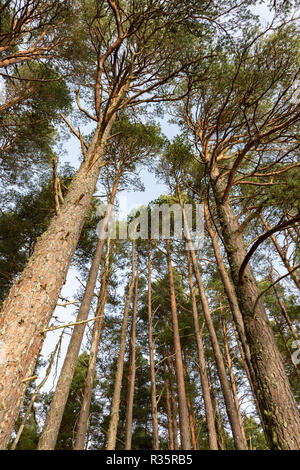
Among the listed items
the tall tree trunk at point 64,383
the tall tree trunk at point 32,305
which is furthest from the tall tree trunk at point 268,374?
the tall tree trunk at point 64,383

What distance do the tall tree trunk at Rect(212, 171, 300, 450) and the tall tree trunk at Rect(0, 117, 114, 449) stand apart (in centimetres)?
200

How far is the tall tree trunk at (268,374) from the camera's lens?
200 cm

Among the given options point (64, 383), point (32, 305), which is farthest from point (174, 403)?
point (32, 305)

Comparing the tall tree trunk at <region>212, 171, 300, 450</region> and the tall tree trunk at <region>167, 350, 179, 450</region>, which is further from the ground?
the tall tree trunk at <region>167, 350, 179, 450</region>

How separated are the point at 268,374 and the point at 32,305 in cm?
230

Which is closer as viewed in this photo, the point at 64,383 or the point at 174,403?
the point at 64,383

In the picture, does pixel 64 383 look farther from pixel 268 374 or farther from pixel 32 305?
pixel 268 374

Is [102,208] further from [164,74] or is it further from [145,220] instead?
[164,74]

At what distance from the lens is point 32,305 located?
179cm

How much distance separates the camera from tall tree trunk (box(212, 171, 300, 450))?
6.57ft

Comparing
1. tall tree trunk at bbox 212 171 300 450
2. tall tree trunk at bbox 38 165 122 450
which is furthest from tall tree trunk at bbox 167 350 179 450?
tall tree trunk at bbox 212 171 300 450

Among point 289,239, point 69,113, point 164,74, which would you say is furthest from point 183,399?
point 69,113

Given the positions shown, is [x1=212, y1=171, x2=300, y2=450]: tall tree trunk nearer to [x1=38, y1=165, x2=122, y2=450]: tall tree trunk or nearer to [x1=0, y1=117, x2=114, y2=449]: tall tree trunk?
[x1=0, y1=117, x2=114, y2=449]: tall tree trunk
